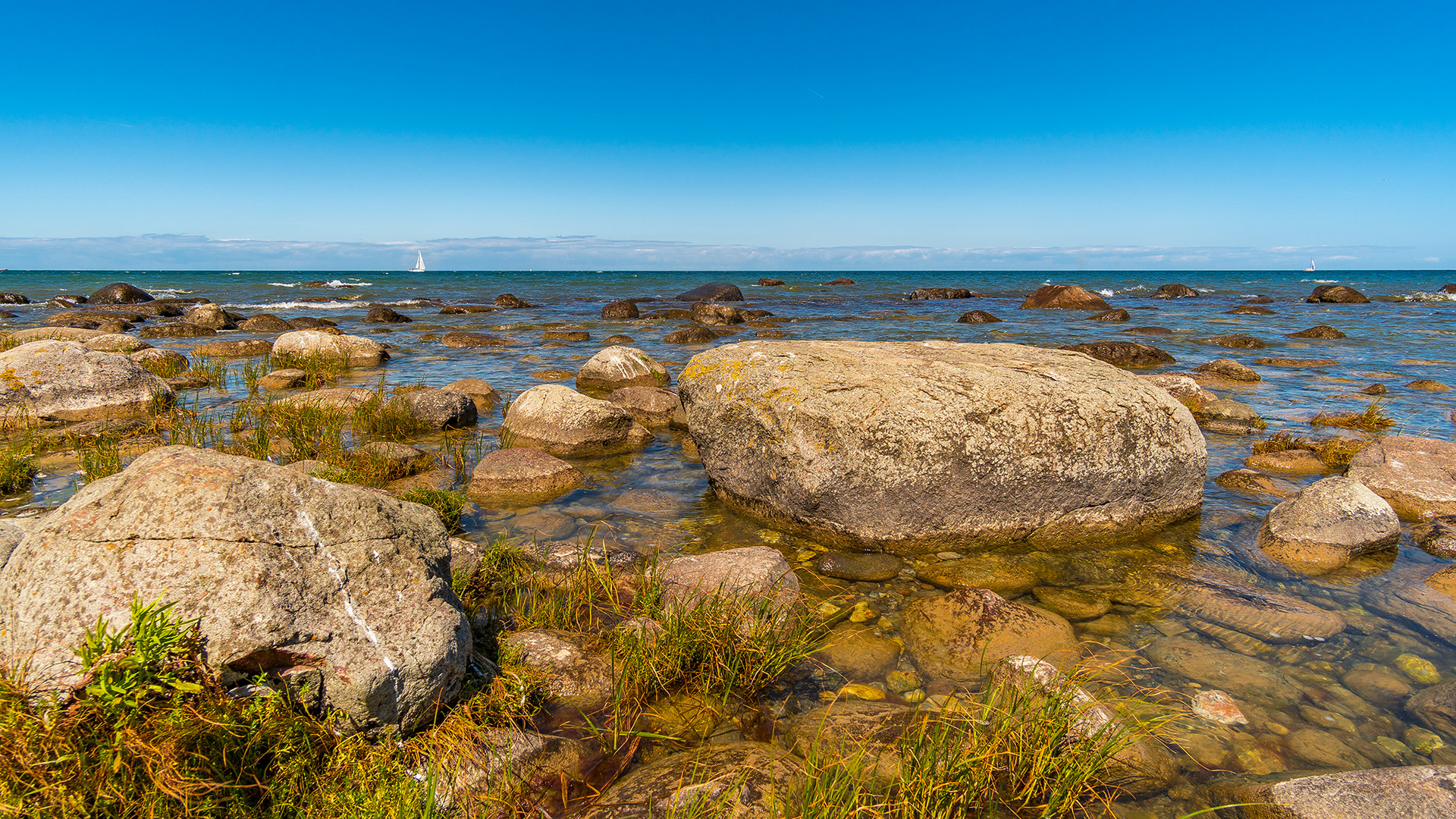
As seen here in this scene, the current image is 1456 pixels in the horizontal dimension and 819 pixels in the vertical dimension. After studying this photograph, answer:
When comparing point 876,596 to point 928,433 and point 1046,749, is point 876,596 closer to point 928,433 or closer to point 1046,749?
point 928,433

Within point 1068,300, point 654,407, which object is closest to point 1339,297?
point 1068,300

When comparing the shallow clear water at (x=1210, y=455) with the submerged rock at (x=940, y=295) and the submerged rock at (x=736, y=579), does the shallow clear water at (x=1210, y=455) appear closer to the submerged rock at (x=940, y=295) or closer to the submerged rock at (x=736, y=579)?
the submerged rock at (x=736, y=579)

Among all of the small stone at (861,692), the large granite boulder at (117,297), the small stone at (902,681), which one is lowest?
the small stone at (861,692)

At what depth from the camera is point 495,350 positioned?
17.6 m

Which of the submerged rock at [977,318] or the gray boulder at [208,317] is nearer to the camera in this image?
the gray boulder at [208,317]

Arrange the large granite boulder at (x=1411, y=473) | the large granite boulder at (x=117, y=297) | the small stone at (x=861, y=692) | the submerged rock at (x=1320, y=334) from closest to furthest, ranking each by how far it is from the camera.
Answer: the small stone at (x=861, y=692) < the large granite boulder at (x=1411, y=473) < the submerged rock at (x=1320, y=334) < the large granite boulder at (x=117, y=297)

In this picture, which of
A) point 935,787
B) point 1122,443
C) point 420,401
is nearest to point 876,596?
point 935,787

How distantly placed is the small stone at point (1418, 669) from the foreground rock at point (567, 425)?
22.7ft

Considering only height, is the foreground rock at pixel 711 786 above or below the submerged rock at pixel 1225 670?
above

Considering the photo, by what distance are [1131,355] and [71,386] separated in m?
18.5

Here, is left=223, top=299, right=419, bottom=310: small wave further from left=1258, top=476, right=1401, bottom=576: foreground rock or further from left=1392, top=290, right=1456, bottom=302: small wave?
left=1392, top=290, right=1456, bottom=302: small wave

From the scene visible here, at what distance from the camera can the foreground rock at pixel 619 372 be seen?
12281mm

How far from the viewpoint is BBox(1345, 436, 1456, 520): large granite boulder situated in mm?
6230

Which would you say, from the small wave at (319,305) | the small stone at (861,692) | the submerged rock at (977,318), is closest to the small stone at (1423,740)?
the small stone at (861,692)
